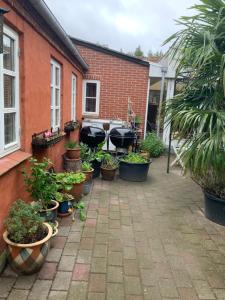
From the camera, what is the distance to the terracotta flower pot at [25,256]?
237 centimetres

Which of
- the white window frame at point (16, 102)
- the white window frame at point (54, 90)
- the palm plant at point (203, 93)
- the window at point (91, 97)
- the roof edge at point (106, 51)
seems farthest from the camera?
the window at point (91, 97)

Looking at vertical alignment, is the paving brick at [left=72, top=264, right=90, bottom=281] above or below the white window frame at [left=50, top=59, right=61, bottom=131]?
below

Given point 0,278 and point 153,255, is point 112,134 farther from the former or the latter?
point 0,278

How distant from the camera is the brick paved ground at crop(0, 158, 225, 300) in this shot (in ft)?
7.67

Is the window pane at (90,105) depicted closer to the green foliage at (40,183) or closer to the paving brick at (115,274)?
the green foliage at (40,183)

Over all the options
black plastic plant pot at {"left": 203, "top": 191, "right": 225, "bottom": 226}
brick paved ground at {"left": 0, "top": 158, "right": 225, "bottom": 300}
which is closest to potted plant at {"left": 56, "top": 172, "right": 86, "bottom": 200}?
brick paved ground at {"left": 0, "top": 158, "right": 225, "bottom": 300}

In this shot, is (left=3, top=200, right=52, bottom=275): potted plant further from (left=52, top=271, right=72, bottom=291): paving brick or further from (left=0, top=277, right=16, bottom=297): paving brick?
(left=52, top=271, right=72, bottom=291): paving brick

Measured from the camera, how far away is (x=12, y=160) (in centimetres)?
278

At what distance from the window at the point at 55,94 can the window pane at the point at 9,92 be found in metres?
1.75

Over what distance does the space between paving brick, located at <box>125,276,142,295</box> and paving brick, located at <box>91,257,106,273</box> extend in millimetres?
262

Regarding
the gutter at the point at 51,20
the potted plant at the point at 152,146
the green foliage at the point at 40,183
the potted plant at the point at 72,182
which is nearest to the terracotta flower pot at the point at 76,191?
the potted plant at the point at 72,182

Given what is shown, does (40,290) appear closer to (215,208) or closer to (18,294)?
(18,294)

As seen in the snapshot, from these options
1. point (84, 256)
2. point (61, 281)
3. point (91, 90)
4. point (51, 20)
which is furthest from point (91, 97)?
point (61, 281)

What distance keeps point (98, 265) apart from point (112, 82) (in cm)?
647
